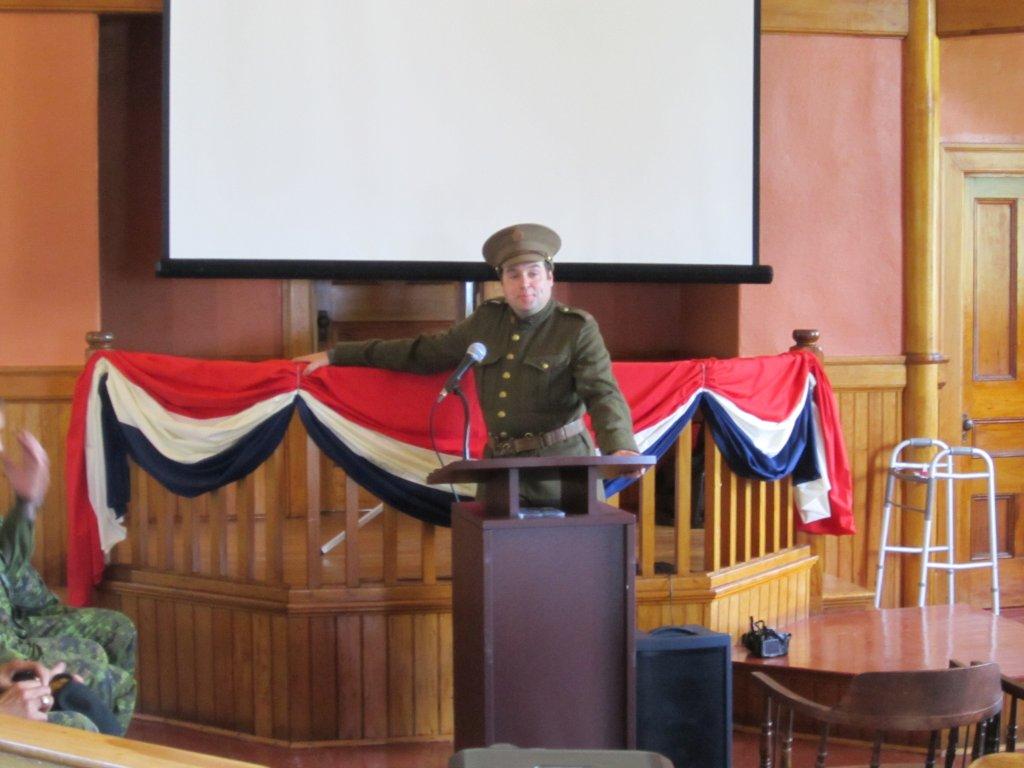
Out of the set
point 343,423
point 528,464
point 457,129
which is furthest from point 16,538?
point 457,129

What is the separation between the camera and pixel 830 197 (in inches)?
211

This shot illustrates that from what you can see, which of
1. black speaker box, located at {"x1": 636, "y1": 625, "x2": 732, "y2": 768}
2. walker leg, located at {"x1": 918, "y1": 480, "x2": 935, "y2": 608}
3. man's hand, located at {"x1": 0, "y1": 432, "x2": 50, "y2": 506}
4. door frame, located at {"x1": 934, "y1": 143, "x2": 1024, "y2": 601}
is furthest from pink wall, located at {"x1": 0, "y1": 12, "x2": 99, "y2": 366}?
door frame, located at {"x1": 934, "y1": 143, "x2": 1024, "y2": 601}

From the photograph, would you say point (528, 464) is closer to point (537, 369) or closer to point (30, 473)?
point (537, 369)

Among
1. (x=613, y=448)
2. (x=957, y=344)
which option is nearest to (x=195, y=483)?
(x=613, y=448)

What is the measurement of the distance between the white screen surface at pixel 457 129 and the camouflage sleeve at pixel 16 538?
5.81ft

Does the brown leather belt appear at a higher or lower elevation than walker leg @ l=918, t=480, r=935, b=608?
higher

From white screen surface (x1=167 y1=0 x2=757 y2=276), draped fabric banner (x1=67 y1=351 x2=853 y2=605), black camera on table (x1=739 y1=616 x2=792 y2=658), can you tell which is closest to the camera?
draped fabric banner (x1=67 y1=351 x2=853 y2=605)

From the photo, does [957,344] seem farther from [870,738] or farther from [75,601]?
[75,601]

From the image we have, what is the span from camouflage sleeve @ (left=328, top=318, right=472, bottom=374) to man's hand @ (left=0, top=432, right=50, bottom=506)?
3.61 ft

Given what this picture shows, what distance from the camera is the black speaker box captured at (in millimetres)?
3457

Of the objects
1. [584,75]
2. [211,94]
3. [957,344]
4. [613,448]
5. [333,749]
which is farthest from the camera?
[957,344]

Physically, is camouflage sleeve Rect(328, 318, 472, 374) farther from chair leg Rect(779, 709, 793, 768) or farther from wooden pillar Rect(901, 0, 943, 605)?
wooden pillar Rect(901, 0, 943, 605)

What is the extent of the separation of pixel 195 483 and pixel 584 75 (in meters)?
2.28

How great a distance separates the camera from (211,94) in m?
4.67
